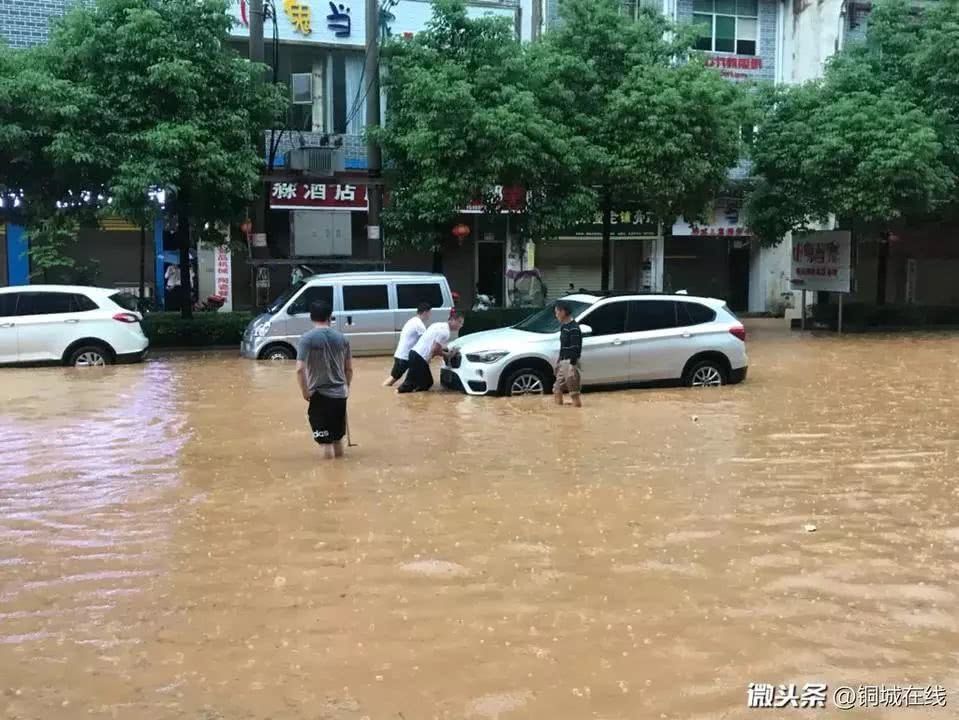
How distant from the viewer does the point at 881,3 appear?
81.5 feet

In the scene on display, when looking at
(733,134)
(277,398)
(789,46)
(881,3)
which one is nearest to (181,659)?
(277,398)

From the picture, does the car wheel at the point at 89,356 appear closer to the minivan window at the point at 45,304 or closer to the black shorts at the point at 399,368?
the minivan window at the point at 45,304

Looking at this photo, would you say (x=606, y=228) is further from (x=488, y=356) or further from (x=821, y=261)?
(x=488, y=356)

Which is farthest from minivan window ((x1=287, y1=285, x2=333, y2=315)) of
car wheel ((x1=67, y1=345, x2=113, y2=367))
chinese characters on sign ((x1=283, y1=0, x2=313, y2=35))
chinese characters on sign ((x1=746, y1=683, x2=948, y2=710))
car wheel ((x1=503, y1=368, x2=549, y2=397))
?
chinese characters on sign ((x1=746, y1=683, x2=948, y2=710))

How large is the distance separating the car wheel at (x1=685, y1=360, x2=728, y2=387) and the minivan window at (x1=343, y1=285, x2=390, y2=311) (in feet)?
20.5

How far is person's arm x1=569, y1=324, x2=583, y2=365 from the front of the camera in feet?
39.7

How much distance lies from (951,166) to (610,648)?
22.8 meters

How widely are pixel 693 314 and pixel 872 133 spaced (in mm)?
10801

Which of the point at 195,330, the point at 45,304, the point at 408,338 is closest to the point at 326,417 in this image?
the point at 408,338

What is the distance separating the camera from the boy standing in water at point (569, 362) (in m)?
12.1

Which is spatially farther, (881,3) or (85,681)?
(881,3)

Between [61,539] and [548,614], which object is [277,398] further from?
[548,614]

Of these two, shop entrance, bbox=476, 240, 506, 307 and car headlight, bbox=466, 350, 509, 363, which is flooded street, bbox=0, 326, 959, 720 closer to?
car headlight, bbox=466, 350, 509, 363

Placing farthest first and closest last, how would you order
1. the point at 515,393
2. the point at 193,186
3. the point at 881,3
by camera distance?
1. the point at 881,3
2. the point at 193,186
3. the point at 515,393
